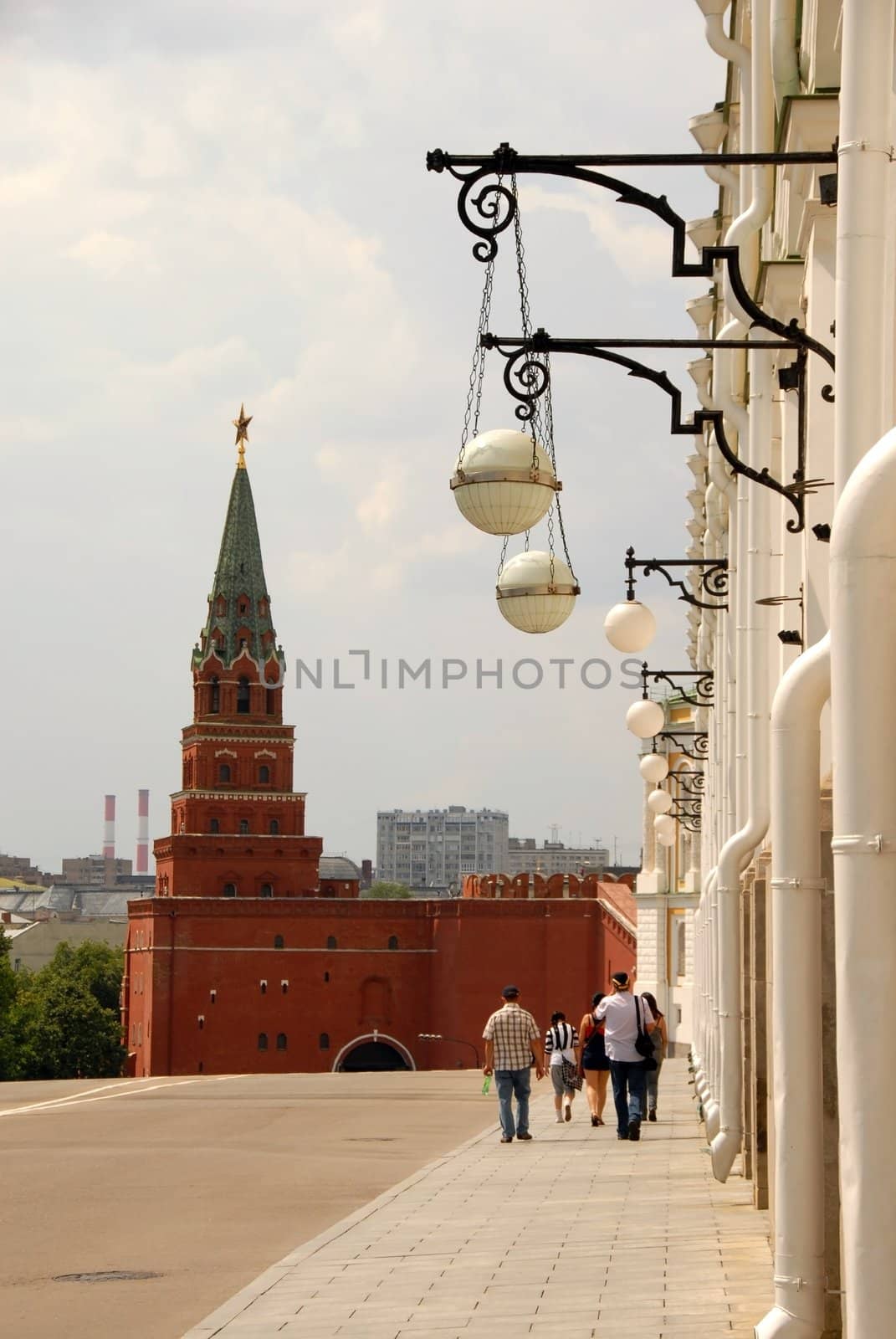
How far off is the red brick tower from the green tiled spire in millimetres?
37

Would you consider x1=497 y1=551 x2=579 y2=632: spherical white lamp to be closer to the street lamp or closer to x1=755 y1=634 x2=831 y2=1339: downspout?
x1=755 y1=634 x2=831 y2=1339: downspout

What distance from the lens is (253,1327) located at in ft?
23.0

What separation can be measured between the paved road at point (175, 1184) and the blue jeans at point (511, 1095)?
573 millimetres

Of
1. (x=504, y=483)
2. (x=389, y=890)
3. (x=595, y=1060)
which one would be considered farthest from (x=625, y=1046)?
(x=389, y=890)

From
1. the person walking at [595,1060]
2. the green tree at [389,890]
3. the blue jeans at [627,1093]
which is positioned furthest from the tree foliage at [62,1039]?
the green tree at [389,890]

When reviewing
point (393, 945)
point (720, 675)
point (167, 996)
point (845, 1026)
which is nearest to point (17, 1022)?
point (167, 996)

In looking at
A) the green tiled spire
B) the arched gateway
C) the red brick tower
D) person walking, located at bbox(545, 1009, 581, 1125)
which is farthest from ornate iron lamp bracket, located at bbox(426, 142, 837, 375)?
the green tiled spire

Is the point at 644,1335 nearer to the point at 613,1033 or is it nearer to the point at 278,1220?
the point at 278,1220

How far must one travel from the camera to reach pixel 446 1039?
76.4 m

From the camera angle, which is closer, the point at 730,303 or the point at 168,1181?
the point at 730,303

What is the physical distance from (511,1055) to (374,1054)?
65.3 metres

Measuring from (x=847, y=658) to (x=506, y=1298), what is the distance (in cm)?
409

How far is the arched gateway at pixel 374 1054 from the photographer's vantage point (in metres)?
78.9

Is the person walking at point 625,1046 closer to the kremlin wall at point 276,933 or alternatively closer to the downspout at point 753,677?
the downspout at point 753,677
